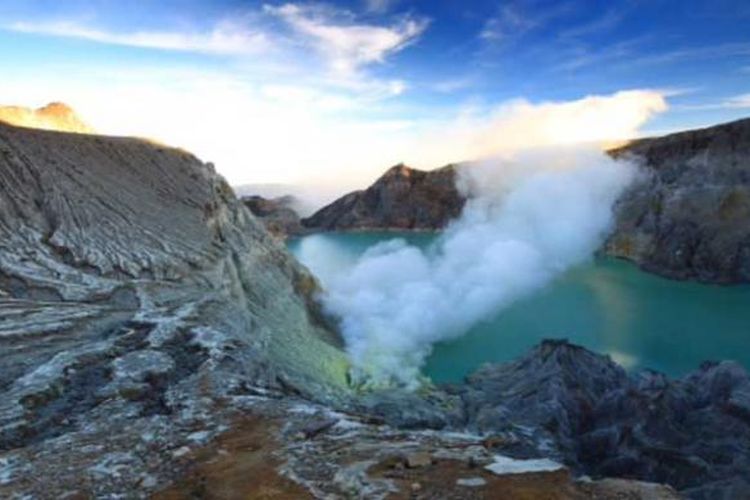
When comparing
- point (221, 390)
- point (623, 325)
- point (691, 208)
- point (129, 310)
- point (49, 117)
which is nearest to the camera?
point (221, 390)

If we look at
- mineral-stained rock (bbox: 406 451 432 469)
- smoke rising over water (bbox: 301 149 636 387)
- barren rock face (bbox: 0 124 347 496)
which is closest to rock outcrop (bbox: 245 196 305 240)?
smoke rising over water (bbox: 301 149 636 387)

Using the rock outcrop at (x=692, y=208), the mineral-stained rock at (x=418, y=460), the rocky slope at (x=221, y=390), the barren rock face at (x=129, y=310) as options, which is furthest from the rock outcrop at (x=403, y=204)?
the mineral-stained rock at (x=418, y=460)

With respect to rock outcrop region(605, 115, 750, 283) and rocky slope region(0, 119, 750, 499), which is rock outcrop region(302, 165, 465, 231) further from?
rocky slope region(0, 119, 750, 499)

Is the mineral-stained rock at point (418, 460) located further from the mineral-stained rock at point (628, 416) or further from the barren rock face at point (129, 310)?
the mineral-stained rock at point (628, 416)

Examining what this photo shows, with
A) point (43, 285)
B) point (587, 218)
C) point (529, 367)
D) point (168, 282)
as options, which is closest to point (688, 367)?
point (529, 367)

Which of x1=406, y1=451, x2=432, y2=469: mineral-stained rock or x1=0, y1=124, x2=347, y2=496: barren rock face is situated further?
x1=0, y1=124, x2=347, y2=496: barren rock face

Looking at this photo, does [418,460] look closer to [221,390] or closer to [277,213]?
[221,390]

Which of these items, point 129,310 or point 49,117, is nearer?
point 129,310

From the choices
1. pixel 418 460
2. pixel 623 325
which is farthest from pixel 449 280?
pixel 418 460
